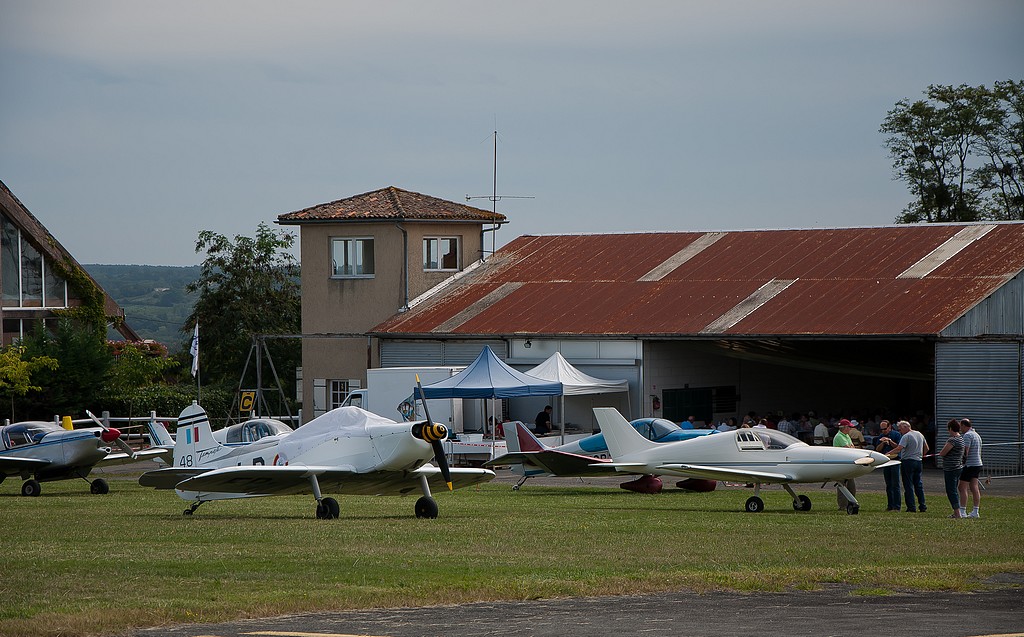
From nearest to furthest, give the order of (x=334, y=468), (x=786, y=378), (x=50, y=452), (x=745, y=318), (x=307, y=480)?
(x=334, y=468)
(x=307, y=480)
(x=50, y=452)
(x=745, y=318)
(x=786, y=378)

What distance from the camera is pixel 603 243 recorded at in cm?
4506

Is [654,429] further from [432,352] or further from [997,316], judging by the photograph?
[432,352]

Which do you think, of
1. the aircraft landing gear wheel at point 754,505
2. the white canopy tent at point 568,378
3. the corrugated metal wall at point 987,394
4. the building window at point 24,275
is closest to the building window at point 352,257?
the white canopy tent at point 568,378

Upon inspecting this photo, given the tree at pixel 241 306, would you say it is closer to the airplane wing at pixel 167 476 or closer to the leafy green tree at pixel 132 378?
the leafy green tree at pixel 132 378

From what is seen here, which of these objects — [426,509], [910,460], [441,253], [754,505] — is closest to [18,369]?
[441,253]

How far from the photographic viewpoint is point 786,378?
139 ft

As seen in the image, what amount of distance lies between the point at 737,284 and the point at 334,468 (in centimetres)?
2100

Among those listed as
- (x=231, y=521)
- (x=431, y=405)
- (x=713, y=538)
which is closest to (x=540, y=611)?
(x=713, y=538)

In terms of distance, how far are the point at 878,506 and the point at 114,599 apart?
47.5 ft

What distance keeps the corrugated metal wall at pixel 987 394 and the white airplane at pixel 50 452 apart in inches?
733

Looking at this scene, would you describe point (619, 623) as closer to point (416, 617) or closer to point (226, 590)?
point (416, 617)

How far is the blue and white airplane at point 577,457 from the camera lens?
25.7 m

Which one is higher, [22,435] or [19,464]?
[22,435]

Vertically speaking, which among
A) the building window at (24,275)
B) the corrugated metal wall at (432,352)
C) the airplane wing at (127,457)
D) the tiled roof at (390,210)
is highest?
the tiled roof at (390,210)
